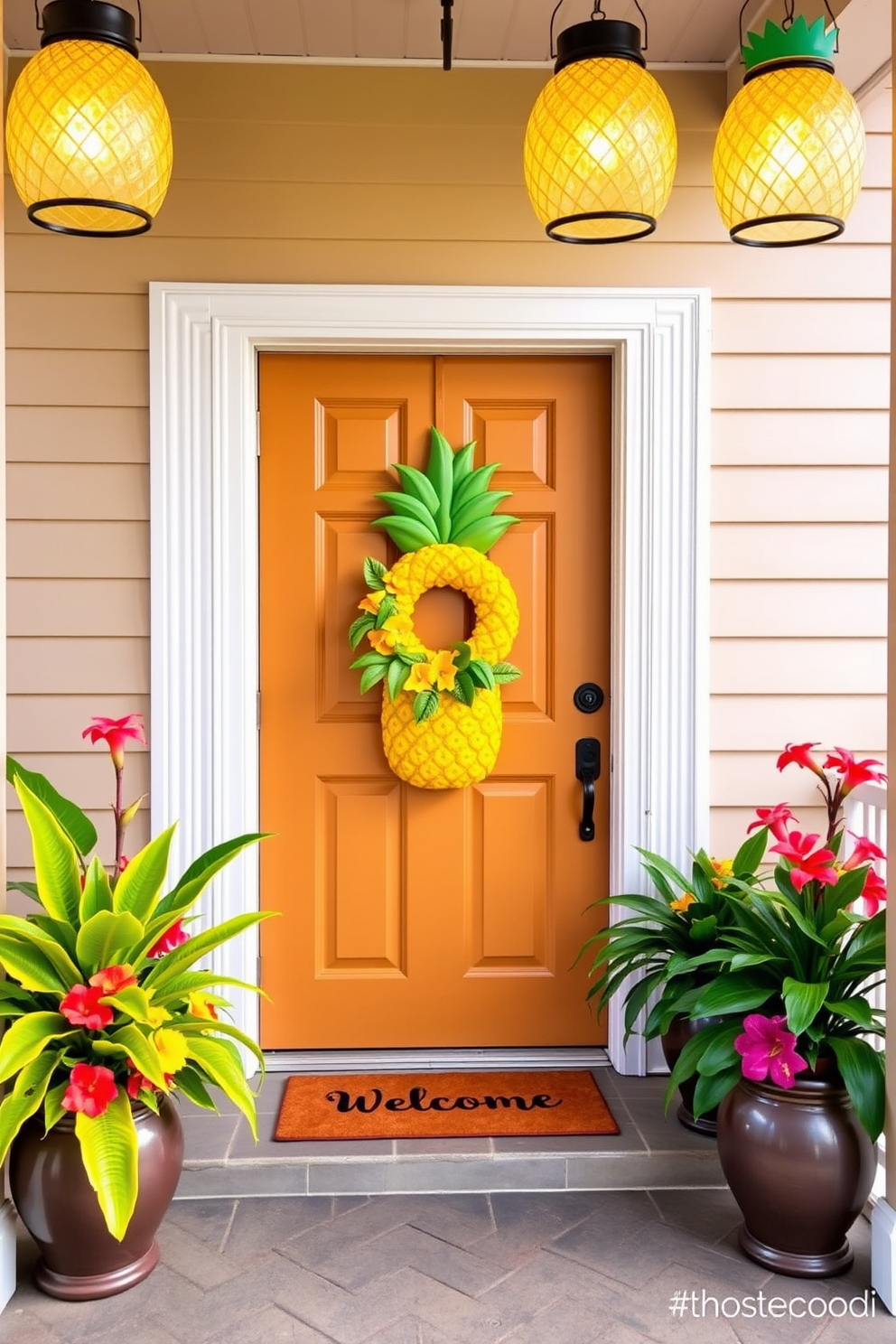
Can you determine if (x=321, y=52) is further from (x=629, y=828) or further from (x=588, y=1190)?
(x=588, y=1190)

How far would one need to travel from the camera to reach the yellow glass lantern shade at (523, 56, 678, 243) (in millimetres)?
1888

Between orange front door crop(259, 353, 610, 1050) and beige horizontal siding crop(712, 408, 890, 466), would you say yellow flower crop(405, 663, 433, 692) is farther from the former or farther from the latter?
beige horizontal siding crop(712, 408, 890, 466)

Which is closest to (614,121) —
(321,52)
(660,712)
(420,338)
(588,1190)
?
(420,338)

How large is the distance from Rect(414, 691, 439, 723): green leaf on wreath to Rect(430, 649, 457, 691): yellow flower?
3cm

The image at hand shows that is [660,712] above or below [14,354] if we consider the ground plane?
below

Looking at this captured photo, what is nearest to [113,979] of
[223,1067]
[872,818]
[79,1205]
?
[223,1067]

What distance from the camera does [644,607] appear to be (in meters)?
3.00

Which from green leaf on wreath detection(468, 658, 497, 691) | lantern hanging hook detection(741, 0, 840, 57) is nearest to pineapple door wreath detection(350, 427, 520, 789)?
green leaf on wreath detection(468, 658, 497, 691)

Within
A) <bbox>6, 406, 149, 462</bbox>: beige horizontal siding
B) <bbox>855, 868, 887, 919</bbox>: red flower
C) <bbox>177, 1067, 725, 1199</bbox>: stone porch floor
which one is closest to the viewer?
<bbox>855, 868, 887, 919</bbox>: red flower

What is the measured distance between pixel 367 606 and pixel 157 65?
1.55 metres

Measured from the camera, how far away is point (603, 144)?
6.19 ft

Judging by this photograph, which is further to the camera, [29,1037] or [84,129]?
[29,1037]

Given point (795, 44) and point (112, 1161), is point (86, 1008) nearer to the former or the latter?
point (112, 1161)

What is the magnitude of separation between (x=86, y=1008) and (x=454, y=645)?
1.44 metres
